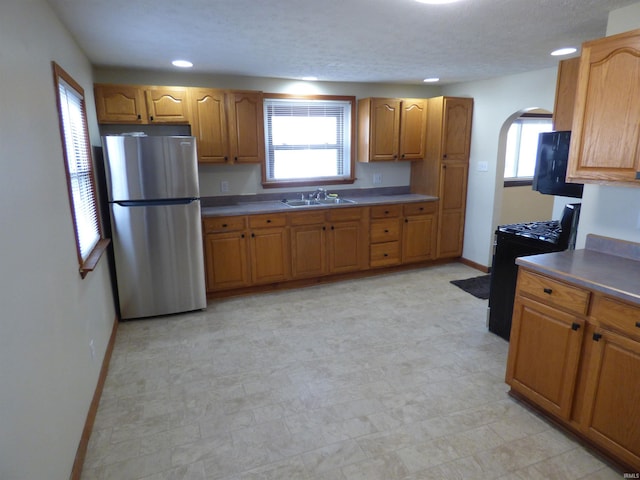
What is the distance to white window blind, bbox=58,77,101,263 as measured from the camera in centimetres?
231

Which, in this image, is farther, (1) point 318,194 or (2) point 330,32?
(1) point 318,194

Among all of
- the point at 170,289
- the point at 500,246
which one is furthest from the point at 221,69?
the point at 500,246

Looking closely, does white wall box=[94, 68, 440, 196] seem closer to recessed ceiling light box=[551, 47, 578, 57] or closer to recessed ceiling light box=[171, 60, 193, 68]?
recessed ceiling light box=[171, 60, 193, 68]

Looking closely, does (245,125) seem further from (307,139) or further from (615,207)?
(615,207)

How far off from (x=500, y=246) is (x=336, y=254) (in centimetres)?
187

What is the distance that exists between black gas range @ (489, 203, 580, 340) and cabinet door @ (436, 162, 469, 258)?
1.67 m

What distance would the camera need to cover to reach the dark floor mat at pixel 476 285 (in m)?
4.12

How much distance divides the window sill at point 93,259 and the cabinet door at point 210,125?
1320 millimetres

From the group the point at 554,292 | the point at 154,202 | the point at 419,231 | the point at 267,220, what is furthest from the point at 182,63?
the point at 554,292

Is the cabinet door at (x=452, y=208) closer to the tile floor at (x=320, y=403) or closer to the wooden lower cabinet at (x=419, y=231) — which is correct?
the wooden lower cabinet at (x=419, y=231)

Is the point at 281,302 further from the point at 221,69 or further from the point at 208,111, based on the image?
the point at 221,69

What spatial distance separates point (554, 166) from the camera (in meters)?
2.64

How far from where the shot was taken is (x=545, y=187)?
9.00 feet

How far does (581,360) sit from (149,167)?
334 centimetres
